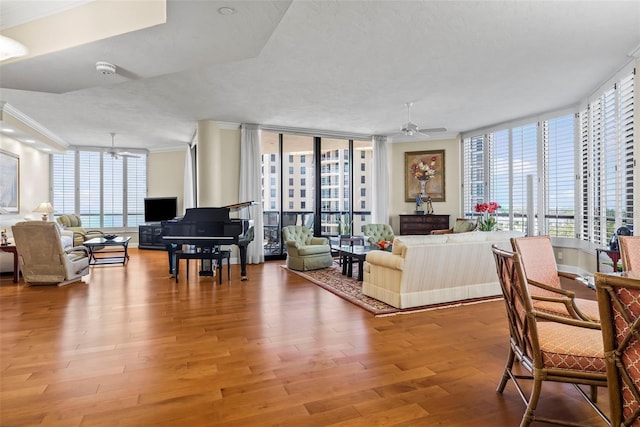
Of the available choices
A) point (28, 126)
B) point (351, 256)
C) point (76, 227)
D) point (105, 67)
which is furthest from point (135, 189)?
point (105, 67)

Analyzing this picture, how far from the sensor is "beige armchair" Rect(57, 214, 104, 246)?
897 centimetres

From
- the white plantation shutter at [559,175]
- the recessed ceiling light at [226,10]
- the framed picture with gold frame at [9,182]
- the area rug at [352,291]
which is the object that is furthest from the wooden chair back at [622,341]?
the framed picture with gold frame at [9,182]

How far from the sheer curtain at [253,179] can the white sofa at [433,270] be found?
3384mm

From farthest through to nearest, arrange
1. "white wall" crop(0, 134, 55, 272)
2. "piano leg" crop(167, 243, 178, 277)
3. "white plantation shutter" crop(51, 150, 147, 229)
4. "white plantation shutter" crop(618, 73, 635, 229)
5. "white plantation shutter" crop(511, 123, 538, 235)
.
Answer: "white plantation shutter" crop(51, 150, 147, 229) < "white wall" crop(0, 134, 55, 272) < "white plantation shutter" crop(511, 123, 538, 235) < "piano leg" crop(167, 243, 178, 277) < "white plantation shutter" crop(618, 73, 635, 229)

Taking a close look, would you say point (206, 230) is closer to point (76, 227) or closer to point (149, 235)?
point (149, 235)

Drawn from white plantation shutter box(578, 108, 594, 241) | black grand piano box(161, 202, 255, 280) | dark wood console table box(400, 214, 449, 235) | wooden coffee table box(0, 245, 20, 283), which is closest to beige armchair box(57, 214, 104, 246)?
wooden coffee table box(0, 245, 20, 283)

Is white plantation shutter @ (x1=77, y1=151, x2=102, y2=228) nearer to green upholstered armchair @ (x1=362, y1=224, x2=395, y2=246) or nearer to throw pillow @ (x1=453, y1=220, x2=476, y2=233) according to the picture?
green upholstered armchair @ (x1=362, y1=224, x2=395, y2=246)

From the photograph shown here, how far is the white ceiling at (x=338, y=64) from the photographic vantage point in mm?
3020

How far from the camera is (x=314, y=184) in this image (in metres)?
8.50

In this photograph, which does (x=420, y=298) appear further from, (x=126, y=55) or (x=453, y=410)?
(x=126, y=55)

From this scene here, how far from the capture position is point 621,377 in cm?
128

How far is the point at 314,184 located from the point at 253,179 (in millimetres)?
1581

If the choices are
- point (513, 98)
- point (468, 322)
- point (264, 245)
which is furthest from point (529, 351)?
point (264, 245)

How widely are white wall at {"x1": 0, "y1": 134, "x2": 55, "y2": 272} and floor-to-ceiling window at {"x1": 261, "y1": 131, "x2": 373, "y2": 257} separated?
5095 mm
